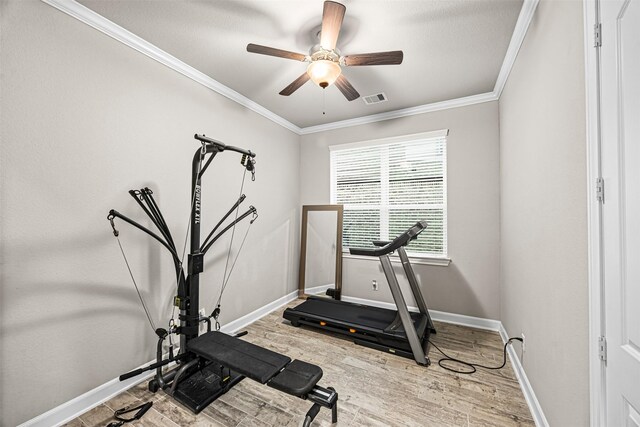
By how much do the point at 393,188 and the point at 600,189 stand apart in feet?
8.71

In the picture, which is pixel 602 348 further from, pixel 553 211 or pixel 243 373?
pixel 243 373

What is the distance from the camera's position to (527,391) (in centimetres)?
190

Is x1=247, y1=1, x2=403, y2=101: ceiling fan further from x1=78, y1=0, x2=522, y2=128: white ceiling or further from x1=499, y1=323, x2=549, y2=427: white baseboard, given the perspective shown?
x1=499, y1=323, x2=549, y2=427: white baseboard

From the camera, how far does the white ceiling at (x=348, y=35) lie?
1.84 meters

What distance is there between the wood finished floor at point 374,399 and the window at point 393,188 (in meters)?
1.51

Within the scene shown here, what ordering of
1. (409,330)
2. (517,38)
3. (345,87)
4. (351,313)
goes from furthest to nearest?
(351,313)
(409,330)
(345,87)
(517,38)

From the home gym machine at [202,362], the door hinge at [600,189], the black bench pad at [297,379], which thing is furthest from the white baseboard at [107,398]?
the door hinge at [600,189]

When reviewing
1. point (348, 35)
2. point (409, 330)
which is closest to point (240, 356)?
point (409, 330)

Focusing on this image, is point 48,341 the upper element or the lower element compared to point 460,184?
lower

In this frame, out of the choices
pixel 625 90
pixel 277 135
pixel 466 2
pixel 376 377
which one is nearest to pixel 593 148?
pixel 625 90

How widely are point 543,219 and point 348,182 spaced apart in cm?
263

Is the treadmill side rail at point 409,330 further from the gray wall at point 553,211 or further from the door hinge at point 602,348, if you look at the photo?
the door hinge at point 602,348

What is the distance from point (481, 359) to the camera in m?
2.47

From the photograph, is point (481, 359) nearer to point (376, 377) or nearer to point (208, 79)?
point (376, 377)
